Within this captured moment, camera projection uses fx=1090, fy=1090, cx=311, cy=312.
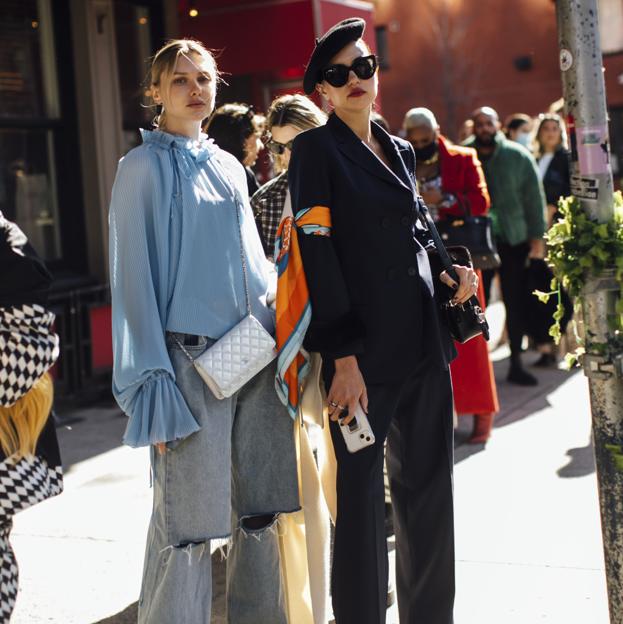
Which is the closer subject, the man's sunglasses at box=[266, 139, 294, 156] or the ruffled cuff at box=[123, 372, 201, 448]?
the ruffled cuff at box=[123, 372, 201, 448]

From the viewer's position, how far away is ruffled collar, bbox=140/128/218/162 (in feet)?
11.5

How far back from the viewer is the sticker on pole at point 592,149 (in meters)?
3.27

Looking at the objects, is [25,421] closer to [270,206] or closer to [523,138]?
[270,206]

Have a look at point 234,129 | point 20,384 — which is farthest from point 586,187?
point 234,129

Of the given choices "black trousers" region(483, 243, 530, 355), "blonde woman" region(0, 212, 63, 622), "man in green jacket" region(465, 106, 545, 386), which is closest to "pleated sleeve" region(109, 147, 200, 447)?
"blonde woman" region(0, 212, 63, 622)

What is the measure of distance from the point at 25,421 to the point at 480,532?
2.43 metres

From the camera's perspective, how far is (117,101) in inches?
352

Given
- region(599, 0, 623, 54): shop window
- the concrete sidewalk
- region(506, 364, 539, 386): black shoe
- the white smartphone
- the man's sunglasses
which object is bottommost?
the concrete sidewalk

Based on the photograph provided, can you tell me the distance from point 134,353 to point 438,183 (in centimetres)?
342

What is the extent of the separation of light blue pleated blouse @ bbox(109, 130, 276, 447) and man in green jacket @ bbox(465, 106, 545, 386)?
190 inches

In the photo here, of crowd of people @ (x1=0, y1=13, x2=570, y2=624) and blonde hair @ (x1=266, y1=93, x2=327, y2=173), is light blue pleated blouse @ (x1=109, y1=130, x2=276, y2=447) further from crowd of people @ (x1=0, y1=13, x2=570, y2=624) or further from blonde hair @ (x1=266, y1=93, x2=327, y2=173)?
blonde hair @ (x1=266, y1=93, x2=327, y2=173)

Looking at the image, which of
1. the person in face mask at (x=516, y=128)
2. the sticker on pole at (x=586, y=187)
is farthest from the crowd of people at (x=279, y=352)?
the person in face mask at (x=516, y=128)

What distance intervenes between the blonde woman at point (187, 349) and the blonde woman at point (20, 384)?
0.24m

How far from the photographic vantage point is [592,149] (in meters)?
3.27
